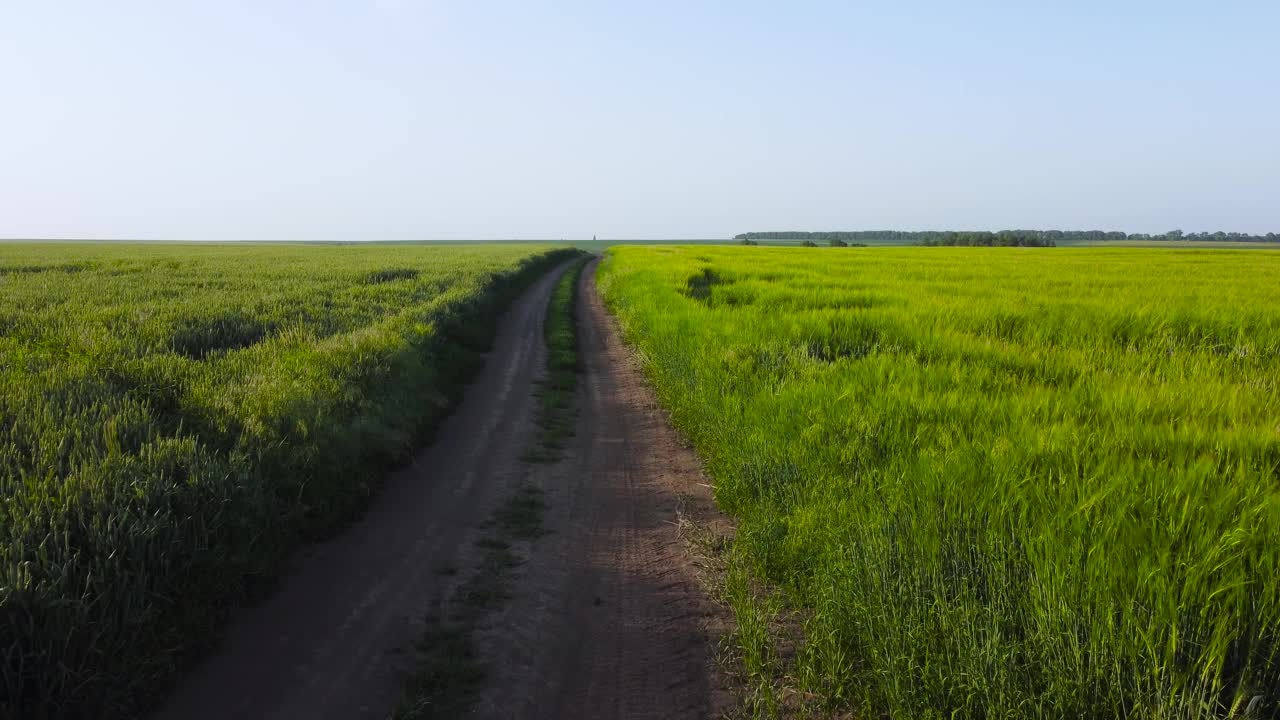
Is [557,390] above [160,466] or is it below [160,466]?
below

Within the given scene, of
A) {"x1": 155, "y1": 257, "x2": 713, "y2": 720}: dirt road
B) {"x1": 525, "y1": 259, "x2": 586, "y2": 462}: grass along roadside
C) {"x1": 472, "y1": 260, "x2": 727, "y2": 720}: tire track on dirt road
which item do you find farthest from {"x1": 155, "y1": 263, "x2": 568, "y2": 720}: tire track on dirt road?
{"x1": 472, "y1": 260, "x2": 727, "y2": 720}: tire track on dirt road

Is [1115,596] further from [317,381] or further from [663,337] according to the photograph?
[663,337]

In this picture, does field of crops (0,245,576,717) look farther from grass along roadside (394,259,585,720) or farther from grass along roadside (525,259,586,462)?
grass along roadside (525,259,586,462)

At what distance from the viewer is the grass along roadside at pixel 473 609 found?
3.22 metres

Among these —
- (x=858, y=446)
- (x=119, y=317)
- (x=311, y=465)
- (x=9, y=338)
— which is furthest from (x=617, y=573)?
(x=119, y=317)

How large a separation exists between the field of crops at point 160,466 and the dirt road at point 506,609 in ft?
0.96

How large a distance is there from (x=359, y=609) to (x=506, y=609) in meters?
0.93

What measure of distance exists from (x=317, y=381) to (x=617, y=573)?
4.54 m

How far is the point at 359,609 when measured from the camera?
4.02 metres

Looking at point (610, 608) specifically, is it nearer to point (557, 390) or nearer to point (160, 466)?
point (160, 466)

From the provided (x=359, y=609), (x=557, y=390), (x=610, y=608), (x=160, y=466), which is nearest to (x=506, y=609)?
(x=610, y=608)

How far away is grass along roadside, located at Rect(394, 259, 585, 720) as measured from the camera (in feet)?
10.6

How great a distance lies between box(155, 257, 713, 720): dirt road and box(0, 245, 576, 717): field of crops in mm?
294

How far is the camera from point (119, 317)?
1098 cm
